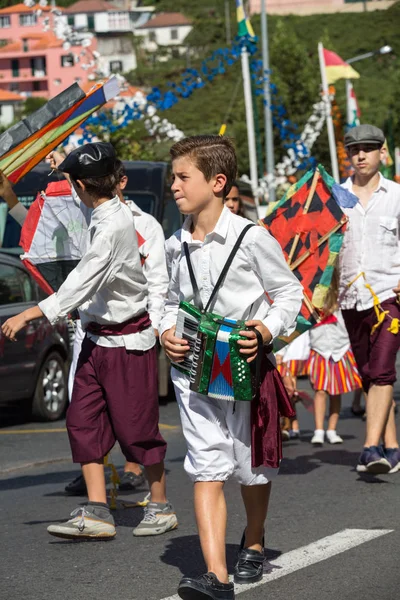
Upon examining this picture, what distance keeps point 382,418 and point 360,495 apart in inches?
27.1

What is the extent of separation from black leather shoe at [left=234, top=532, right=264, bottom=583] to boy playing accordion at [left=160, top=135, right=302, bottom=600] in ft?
0.81

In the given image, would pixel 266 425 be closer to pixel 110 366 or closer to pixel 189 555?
pixel 189 555

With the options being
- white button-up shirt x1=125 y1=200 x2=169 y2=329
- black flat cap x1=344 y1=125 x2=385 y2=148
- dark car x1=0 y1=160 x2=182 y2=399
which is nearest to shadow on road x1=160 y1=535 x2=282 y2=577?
white button-up shirt x1=125 y1=200 x2=169 y2=329

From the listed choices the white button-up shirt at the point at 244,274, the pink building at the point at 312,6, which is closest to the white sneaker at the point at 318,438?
the white button-up shirt at the point at 244,274

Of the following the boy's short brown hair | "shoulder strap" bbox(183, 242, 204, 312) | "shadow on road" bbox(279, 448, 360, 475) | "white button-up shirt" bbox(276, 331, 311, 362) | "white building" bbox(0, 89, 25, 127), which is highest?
the boy's short brown hair

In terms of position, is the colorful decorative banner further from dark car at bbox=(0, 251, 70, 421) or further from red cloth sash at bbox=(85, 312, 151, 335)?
dark car at bbox=(0, 251, 70, 421)

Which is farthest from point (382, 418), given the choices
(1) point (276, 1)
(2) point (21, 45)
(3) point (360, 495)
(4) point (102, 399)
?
(1) point (276, 1)

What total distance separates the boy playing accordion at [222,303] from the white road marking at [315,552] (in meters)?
0.40

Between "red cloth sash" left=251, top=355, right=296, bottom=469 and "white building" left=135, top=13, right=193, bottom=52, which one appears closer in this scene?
"red cloth sash" left=251, top=355, right=296, bottom=469

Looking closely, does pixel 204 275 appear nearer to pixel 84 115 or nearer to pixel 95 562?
pixel 95 562

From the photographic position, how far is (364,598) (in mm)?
5168

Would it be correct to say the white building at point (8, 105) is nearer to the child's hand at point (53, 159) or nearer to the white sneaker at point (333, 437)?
the white sneaker at point (333, 437)

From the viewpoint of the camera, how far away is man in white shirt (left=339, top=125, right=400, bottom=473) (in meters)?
8.26

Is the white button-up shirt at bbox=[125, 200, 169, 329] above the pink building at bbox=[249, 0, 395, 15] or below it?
below
